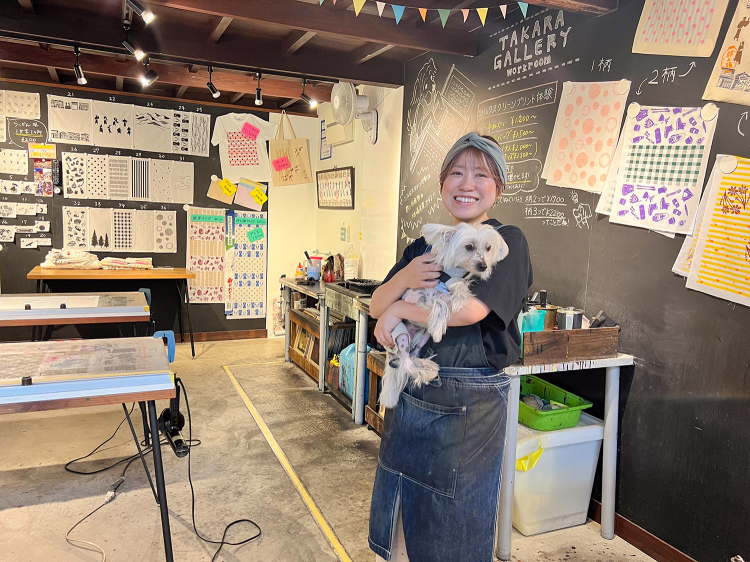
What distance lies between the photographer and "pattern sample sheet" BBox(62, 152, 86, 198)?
5355 mm

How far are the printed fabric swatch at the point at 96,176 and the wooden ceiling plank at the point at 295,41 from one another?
2.63 meters

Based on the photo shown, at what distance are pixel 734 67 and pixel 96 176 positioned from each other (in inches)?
219

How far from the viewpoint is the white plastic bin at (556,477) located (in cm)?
236

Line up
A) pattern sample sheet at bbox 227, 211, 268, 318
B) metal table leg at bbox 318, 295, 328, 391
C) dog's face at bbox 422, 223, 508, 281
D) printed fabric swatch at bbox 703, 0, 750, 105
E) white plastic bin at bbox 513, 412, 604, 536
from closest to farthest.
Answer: dog's face at bbox 422, 223, 508, 281 < printed fabric swatch at bbox 703, 0, 750, 105 < white plastic bin at bbox 513, 412, 604, 536 < metal table leg at bbox 318, 295, 328, 391 < pattern sample sheet at bbox 227, 211, 268, 318

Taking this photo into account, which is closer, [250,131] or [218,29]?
[218,29]

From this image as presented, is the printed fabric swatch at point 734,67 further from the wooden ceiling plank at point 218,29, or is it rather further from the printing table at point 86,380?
the wooden ceiling plank at point 218,29

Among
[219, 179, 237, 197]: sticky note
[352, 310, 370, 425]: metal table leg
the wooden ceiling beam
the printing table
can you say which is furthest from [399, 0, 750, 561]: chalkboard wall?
[219, 179, 237, 197]: sticky note

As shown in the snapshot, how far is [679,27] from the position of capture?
84.9 inches

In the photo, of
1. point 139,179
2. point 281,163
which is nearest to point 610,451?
point 281,163

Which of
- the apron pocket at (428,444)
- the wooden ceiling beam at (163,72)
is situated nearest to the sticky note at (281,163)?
the wooden ceiling beam at (163,72)

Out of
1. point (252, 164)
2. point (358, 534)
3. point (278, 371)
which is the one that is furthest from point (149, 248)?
point (358, 534)

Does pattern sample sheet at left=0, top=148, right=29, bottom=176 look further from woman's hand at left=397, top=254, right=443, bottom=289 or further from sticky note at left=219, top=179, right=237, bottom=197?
woman's hand at left=397, top=254, right=443, bottom=289

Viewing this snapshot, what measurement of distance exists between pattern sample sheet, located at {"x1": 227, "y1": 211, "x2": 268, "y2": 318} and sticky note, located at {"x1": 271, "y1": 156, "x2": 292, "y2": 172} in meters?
0.58

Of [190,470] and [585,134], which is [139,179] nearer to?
[190,470]
